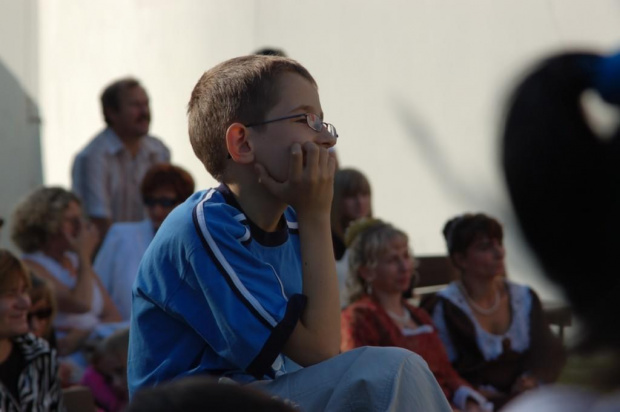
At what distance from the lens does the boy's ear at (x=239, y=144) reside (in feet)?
8.30

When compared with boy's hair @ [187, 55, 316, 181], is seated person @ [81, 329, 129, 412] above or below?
below

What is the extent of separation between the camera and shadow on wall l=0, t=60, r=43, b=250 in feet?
23.2

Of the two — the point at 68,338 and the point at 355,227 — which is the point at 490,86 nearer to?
the point at 355,227

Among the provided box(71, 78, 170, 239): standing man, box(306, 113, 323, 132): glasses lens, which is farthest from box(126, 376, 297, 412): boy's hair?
box(71, 78, 170, 239): standing man

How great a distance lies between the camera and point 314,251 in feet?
7.96

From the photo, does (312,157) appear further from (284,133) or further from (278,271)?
(278,271)

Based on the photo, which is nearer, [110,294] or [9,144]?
[110,294]

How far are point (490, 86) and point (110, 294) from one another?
7.24 feet

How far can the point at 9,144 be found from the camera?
285 inches

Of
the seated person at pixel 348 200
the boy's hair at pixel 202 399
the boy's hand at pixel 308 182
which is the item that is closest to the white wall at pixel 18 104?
the seated person at pixel 348 200

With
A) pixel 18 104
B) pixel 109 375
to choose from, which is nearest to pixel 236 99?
pixel 109 375

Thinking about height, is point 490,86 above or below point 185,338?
above

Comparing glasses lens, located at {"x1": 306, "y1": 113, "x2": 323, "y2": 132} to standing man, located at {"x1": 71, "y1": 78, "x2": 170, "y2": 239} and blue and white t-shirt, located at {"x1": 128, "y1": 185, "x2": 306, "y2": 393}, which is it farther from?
standing man, located at {"x1": 71, "y1": 78, "x2": 170, "y2": 239}

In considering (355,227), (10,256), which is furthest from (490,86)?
(10,256)
